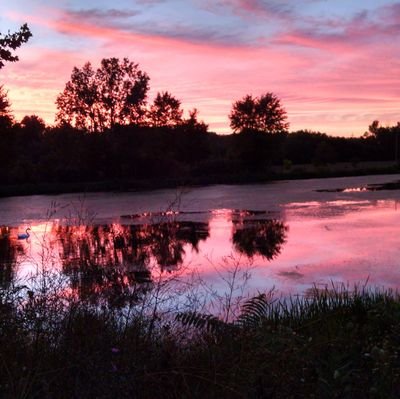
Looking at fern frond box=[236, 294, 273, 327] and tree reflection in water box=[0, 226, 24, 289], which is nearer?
fern frond box=[236, 294, 273, 327]

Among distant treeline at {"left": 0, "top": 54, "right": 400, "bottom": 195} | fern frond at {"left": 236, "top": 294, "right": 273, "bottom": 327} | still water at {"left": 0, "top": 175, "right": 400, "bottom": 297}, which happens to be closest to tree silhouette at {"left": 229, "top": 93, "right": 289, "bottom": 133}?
distant treeline at {"left": 0, "top": 54, "right": 400, "bottom": 195}

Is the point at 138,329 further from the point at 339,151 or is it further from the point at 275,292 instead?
the point at 339,151

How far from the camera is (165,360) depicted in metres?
4.12

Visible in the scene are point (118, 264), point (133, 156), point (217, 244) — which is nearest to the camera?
point (118, 264)

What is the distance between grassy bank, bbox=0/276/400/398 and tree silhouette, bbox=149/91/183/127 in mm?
56508

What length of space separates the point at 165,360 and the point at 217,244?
1120cm

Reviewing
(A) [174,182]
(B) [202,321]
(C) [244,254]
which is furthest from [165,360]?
(A) [174,182]

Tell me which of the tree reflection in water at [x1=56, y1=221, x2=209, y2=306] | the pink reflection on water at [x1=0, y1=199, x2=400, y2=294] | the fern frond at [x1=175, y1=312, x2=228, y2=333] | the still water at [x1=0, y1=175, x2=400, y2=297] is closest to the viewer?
the fern frond at [x1=175, y1=312, x2=228, y2=333]

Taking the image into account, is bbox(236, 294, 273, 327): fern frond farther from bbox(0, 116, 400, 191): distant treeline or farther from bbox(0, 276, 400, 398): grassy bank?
bbox(0, 116, 400, 191): distant treeline

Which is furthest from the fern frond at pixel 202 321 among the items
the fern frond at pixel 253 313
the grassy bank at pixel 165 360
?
the fern frond at pixel 253 313

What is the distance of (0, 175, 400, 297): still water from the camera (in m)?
8.59

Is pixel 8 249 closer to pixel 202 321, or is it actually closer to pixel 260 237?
pixel 260 237

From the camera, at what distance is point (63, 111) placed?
54.1 m

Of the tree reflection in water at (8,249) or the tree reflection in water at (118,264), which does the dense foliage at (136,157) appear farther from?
the tree reflection in water at (118,264)
